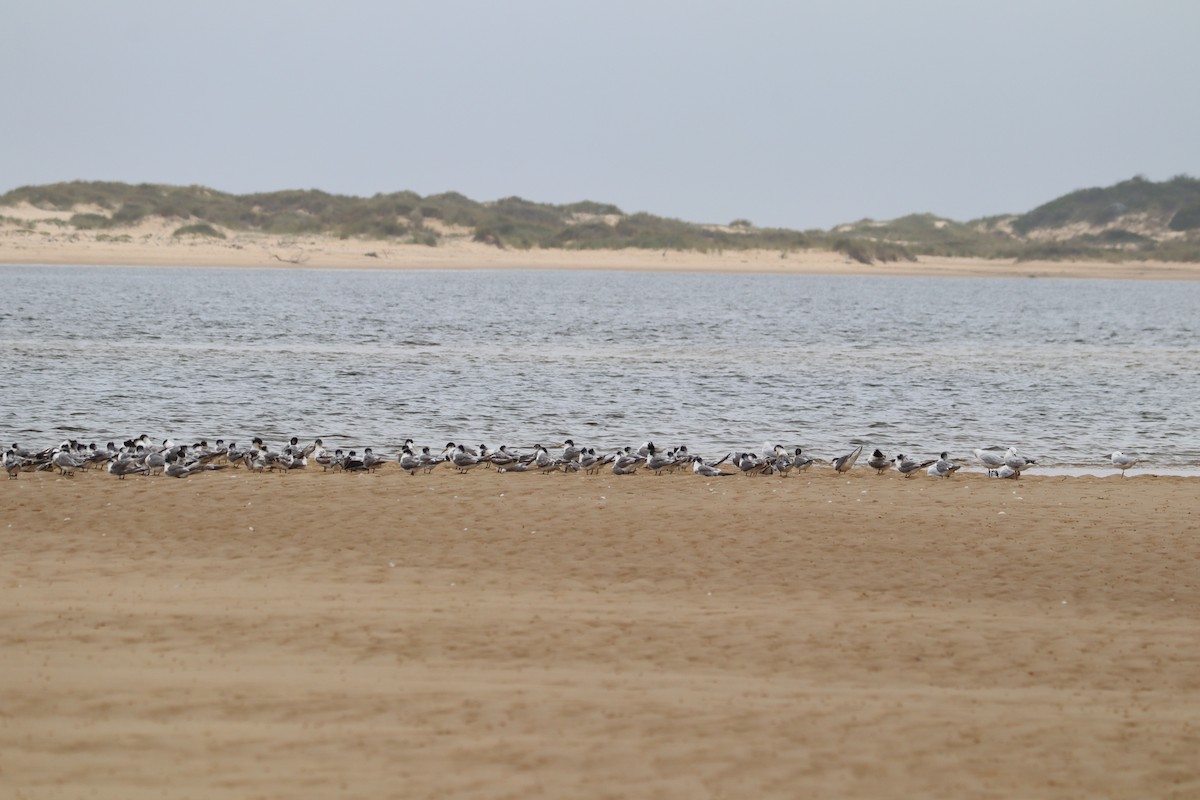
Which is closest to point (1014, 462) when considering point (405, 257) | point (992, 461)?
point (992, 461)

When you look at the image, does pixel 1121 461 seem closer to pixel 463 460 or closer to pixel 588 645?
pixel 463 460

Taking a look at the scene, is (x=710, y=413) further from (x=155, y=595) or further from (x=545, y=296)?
(x=545, y=296)

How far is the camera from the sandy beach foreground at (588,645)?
643 cm

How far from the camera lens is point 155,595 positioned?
902cm

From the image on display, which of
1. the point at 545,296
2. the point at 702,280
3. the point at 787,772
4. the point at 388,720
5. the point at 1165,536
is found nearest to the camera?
the point at 787,772

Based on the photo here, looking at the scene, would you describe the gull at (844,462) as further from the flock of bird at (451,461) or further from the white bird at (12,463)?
the white bird at (12,463)

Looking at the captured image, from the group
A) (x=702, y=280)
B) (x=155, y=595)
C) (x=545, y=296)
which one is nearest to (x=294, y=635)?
(x=155, y=595)

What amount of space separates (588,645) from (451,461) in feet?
24.9

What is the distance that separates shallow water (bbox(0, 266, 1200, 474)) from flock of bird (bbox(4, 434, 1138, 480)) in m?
2.15

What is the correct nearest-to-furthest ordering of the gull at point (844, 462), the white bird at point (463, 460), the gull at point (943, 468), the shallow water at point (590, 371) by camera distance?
the white bird at point (463, 460) → the gull at point (943, 468) → the gull at point (844, 462) → the shallow water at point (590, 371)

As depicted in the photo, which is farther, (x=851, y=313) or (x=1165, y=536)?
(x=851, y=313)

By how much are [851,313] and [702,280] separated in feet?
95.2

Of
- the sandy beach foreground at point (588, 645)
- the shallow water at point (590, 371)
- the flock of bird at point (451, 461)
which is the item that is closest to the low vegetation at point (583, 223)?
the shallow water at point (590, 371)

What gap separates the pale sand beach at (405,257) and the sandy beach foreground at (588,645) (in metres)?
54.8
